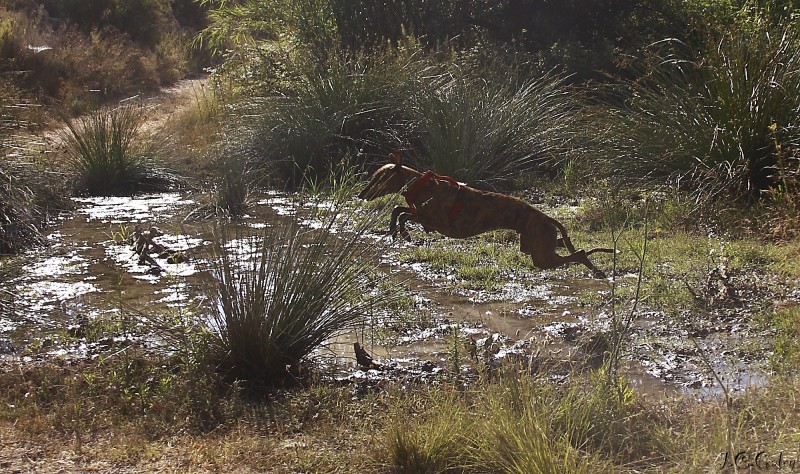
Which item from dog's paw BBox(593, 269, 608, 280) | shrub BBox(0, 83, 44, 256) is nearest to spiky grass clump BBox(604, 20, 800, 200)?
dog's paw BBox(593, 269, 608, 280)

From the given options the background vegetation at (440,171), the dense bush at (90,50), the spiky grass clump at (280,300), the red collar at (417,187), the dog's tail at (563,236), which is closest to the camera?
the background vegetation at (440,171)

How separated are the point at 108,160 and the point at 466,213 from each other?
6.83 m

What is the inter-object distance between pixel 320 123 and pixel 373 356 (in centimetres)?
726

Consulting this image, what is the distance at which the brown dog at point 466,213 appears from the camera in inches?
277

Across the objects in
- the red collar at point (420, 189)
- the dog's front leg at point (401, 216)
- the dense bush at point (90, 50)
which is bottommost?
the dog's front leg at point (401, 216)

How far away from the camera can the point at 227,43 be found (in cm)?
3164

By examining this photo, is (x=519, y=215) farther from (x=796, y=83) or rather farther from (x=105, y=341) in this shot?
(x=796, y=83)

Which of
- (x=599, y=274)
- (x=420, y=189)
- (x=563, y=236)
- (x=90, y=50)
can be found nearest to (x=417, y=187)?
(x=420, y=189)

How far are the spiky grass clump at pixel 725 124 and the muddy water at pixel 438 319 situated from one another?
2579 mm

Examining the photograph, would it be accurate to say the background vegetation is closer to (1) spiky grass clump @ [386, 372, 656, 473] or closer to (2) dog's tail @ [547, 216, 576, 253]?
(1) spiky grass clump @ [386, 372, 656, 473]

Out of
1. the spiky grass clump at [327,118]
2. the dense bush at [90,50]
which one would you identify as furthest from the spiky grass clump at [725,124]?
the dense bush at [90,50]

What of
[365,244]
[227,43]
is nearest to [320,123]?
[365,244]

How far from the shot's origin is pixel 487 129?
12133 mm

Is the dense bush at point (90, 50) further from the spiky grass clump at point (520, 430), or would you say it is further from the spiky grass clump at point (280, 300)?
the spiky grass clump at point (520, 430)
